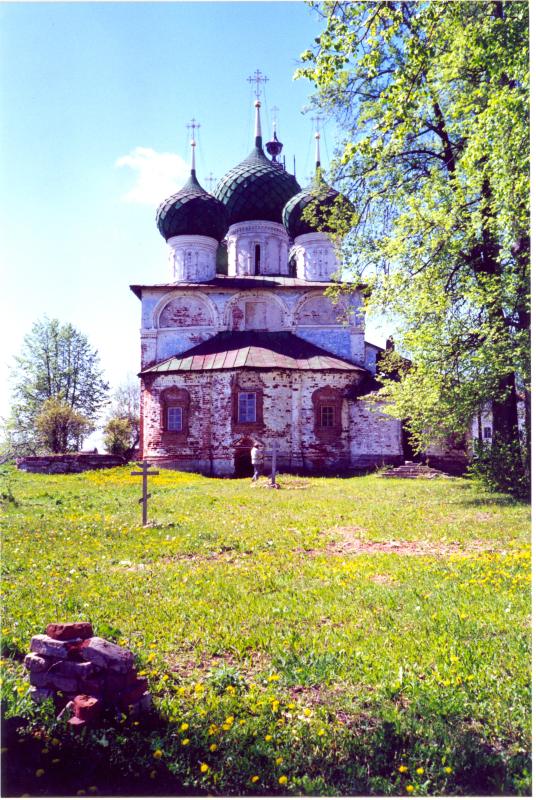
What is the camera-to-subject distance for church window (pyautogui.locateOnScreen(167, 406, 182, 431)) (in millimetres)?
25953

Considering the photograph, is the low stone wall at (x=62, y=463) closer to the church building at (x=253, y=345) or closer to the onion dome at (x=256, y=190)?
the church building at (x=253, y=345)

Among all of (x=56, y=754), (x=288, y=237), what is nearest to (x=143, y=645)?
(x=56, y=754)

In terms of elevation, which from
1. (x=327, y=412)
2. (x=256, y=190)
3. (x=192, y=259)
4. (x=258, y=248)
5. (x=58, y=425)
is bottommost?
(x=58, y=425)

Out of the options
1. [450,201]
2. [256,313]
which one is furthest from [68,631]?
[256,313]

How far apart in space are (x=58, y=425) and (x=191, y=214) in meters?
12.4

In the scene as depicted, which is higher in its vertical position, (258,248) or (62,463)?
(258,248)

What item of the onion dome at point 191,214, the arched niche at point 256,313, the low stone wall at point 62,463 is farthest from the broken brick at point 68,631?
the onion dome at point 191,214

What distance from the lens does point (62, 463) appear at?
23.0 meters

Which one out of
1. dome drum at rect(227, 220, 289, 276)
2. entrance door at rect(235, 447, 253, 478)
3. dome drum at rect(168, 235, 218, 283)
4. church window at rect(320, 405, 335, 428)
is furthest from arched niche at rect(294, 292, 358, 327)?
entrance door at rect(235, 447, 253, 478)

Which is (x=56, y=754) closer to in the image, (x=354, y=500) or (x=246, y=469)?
(x=354, y=500)

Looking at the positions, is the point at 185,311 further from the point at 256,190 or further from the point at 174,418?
the point at 256,190

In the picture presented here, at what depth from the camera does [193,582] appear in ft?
21.9

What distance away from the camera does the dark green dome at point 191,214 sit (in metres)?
29.1

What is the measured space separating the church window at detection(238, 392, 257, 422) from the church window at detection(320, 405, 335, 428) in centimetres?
294
